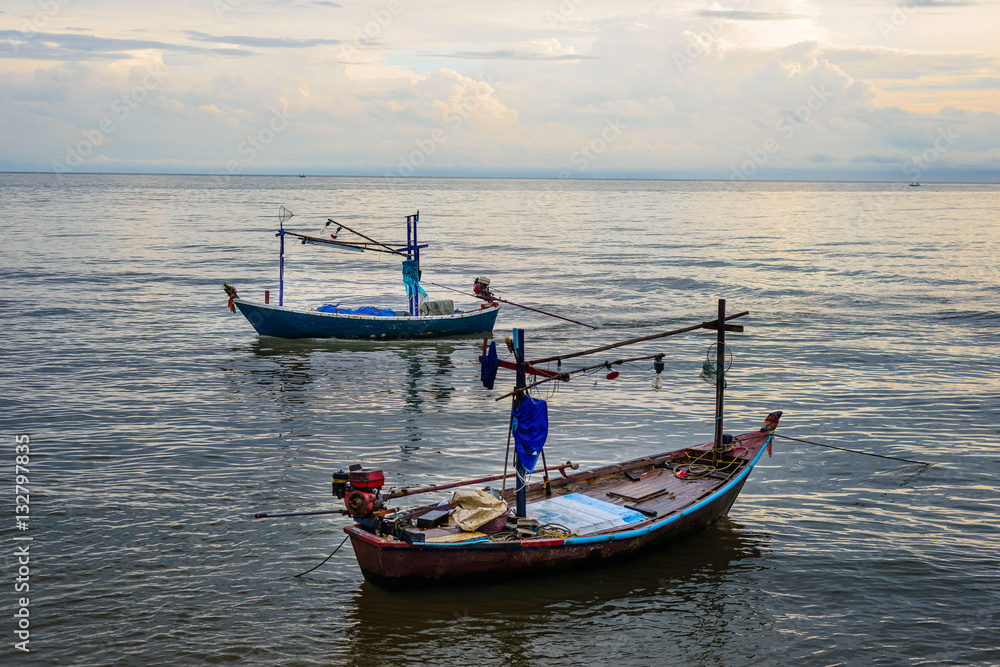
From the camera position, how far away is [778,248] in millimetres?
83188

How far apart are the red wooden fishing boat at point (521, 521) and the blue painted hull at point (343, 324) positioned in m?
19.7

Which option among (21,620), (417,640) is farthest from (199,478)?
(417,640)

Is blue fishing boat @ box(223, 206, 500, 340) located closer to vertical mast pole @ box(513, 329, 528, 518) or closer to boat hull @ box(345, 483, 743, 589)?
vertical mast pole @ box(513, 329, 528, 518)

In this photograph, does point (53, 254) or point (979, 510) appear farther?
point (53, 254)

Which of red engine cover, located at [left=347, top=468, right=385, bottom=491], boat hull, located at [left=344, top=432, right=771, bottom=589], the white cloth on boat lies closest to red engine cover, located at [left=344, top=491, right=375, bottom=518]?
red engine cover, located at [left=347, top=468, right=385, bottom=491]

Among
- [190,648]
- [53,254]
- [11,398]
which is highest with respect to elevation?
[53,254]

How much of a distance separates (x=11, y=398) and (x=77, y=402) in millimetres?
2124

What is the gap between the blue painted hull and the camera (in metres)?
34.7

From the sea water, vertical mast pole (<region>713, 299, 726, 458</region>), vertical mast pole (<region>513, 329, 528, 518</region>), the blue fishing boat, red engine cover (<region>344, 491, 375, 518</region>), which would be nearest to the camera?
the sea water

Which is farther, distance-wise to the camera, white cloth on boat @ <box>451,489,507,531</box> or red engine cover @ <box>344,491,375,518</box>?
white cloth on boat @ <box>451,489,507,531</box>

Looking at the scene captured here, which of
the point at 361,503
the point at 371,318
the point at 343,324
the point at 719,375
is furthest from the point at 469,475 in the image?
the point at 343,324

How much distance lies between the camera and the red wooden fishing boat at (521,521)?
44.7 feet

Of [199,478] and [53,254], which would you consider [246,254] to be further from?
[199,478]

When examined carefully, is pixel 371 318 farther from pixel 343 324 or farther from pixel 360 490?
pixel 360 490
